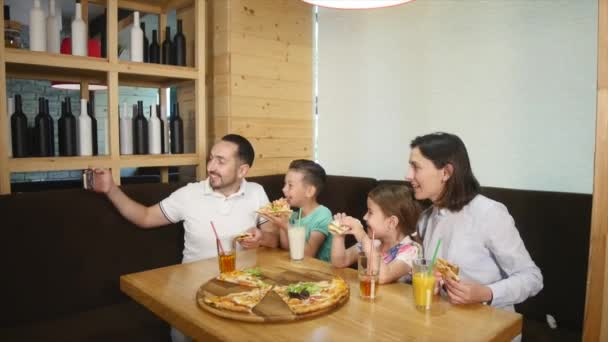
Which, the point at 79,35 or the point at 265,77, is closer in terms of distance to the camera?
the point at 79,35

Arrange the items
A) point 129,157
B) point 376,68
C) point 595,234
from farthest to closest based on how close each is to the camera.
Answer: point 376,68 < point 129,157 < point 595,234

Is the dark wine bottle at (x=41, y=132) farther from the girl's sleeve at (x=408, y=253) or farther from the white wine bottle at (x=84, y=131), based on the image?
the girl's sleeve at (x=408, y=253)

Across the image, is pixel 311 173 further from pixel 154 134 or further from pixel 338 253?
pixel 154 134

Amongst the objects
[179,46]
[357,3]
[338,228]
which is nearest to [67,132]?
[179,46]

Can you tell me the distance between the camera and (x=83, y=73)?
271cm

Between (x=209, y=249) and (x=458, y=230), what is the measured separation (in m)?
1.20

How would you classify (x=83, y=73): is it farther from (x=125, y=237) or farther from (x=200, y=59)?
(x=125, y=237)

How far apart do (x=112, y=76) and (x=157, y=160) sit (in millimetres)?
549

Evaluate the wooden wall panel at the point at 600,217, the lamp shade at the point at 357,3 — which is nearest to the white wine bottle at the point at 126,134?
the lamp shade at the point at 357,3

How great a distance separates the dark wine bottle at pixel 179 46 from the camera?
2996mm

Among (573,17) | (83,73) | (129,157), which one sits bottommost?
(129,157)

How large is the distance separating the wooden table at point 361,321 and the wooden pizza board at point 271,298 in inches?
0.6

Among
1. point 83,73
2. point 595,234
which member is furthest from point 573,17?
point 83,73

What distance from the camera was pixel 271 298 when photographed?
1.35m
